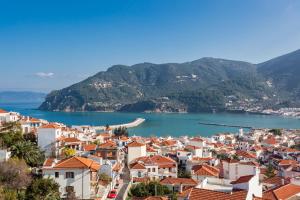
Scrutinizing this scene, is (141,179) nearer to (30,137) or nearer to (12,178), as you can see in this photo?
(30,137)

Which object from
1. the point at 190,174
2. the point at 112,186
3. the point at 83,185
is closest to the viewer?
the point at 83,185

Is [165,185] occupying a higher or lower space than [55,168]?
lower

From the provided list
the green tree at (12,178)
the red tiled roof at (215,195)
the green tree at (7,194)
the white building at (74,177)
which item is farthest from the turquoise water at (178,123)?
the red tiled roof at (215,195)

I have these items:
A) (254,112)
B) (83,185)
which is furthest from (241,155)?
(254,112)

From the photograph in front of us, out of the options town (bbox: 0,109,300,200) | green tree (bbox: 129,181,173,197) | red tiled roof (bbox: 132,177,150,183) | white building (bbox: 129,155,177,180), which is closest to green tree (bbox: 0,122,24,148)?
town (bbox: 0,109,300,200)

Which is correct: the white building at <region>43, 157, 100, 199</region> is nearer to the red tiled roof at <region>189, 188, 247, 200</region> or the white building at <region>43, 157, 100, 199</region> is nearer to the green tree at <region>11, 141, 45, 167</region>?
the green tree at <region>11, 141, 45, 167</region>

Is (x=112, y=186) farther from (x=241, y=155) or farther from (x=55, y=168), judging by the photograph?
(x=241, y=155)

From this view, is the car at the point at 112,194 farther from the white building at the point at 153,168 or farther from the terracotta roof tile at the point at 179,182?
the white building at the point at 153,168
